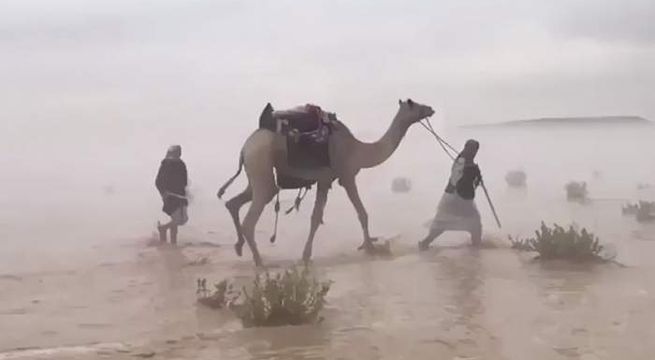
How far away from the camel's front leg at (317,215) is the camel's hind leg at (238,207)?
21 cm

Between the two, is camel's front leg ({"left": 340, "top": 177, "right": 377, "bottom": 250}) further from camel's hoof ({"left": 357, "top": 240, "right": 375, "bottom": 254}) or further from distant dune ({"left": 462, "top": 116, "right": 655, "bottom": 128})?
distant dune ({"left": 462, "top": 116, "right": 655, "bottom": 128})

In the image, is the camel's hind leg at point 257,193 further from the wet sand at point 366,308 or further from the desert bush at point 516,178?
the desert bush at point 516,178

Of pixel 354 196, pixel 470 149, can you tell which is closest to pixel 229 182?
pixel 354 196

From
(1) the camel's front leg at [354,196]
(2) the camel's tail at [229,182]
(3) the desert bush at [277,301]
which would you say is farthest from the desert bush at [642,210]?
(2) the camel's tail at [229,182]

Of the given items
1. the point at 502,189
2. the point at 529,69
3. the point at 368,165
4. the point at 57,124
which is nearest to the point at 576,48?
the point at 529,69

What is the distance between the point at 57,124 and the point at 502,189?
59.9 inches

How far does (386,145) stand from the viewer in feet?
11.1

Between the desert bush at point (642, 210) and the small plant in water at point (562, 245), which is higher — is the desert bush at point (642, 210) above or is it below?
above

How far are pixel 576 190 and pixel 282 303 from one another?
1323 mm

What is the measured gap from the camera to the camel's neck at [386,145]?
11.0 ft

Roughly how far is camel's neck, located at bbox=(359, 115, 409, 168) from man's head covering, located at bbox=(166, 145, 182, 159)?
23.9 inches

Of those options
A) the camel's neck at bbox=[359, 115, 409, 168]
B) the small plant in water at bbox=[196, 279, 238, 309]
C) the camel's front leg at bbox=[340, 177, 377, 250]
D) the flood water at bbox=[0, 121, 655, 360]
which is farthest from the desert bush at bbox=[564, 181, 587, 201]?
the small plant in water at bbox=[196, 279, 238, 309]

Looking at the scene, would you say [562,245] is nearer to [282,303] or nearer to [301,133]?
[301,133]

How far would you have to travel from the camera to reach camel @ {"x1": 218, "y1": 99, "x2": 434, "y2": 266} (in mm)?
3236
